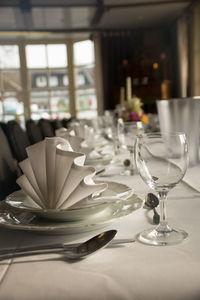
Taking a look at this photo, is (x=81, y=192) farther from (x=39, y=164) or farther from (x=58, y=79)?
(x=58, y=79)

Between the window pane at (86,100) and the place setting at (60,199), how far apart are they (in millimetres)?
8444

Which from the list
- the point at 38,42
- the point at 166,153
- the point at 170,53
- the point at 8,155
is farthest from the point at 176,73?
the point at 166,153

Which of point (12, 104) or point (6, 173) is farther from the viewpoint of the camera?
point (12, 104)

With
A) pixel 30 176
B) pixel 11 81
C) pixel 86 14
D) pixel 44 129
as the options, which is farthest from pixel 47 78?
pixel 30 176

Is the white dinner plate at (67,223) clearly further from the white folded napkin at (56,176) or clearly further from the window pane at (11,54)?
the window pane at (11,54)

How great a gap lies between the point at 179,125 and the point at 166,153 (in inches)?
18.0

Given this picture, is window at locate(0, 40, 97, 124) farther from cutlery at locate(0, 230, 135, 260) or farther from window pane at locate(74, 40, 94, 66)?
cutlery at locate(0, 230, 135, 260)

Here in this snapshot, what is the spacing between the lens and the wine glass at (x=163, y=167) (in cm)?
53

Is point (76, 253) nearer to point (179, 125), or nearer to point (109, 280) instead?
point (109, 280)

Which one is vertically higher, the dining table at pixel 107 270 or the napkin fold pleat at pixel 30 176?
the napkin fold pleat at pixel 30 176

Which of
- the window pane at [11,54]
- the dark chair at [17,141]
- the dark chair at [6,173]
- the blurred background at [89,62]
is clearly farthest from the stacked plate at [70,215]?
the window pane at [11,54]

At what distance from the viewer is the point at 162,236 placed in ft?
1.70

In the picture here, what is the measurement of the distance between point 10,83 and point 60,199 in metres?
8.58

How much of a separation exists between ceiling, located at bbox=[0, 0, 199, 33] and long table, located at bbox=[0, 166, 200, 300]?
6502 mm
